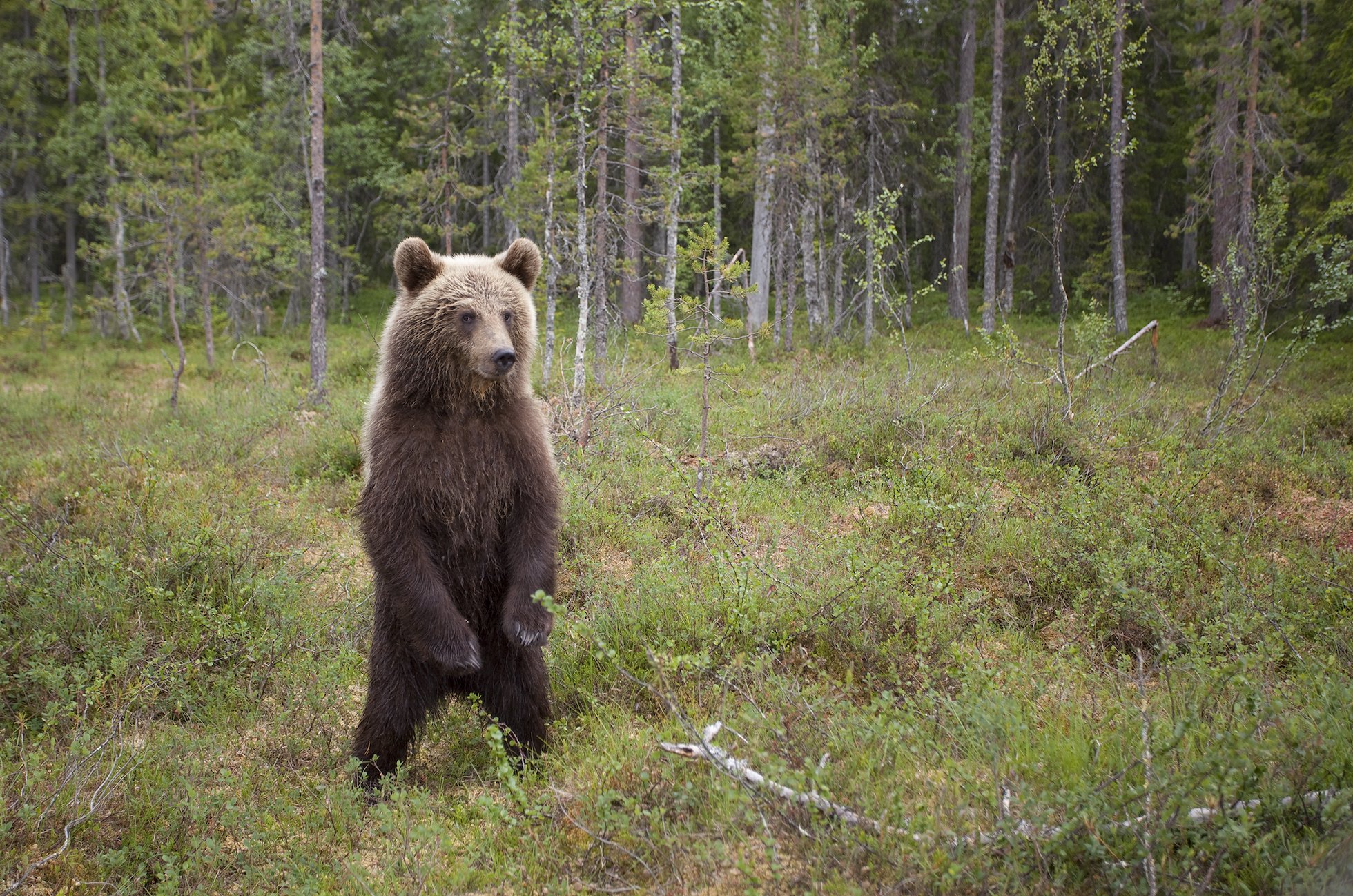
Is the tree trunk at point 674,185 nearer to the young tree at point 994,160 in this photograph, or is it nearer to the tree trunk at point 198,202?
the young tree at point 994,160

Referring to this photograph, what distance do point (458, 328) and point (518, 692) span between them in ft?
6.12

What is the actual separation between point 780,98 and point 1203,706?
668 inches

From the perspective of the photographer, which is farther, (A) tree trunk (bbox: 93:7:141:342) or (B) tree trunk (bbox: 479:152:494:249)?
(B) tree trunk (bbox: 479:152:494:249)

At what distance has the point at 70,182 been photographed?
100 ft

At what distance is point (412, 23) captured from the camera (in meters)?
29.6

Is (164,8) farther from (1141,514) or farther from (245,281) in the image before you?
(1141,514)

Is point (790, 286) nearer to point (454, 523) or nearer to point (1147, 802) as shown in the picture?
point (454, 523)

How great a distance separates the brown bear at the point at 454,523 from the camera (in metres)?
3.90

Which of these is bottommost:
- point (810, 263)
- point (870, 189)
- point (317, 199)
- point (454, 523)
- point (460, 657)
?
point (460, 657)

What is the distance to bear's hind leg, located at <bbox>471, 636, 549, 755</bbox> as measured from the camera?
4.13 meters

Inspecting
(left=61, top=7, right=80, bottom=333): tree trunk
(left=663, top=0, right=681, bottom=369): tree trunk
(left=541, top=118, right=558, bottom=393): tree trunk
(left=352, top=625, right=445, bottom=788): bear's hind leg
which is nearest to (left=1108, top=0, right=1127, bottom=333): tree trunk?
(left=663, top=0, right=681, bottom=369): tree trunk

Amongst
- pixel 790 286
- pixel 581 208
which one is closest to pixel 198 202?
pixel 581 208

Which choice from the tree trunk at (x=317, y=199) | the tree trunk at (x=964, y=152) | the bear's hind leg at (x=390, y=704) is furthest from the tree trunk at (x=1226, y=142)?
the bear's hind leg at (x=390, y=704)

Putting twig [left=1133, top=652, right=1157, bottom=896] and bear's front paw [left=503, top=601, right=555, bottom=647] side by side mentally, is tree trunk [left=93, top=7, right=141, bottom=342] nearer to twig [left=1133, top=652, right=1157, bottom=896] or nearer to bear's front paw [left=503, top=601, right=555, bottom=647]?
bear's front paw [left=503, top=601, right=555, bottom=647]
